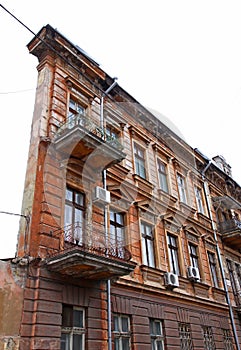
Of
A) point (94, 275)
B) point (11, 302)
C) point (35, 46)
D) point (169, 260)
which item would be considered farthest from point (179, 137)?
point (11, 302)

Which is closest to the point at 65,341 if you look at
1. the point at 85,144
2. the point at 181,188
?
the point at 85,144

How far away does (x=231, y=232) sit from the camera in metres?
12.9

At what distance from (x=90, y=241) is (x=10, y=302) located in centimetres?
211

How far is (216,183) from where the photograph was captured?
1519 centimetres

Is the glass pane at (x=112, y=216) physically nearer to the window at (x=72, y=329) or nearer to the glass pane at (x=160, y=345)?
the window at (x=72, y=329)

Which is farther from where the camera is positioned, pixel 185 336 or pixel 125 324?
pixel 185 336

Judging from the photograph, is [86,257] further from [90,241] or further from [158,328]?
[158,328]

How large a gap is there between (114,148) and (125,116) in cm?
315

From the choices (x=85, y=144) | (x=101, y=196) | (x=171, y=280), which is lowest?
(x=171, y=280)

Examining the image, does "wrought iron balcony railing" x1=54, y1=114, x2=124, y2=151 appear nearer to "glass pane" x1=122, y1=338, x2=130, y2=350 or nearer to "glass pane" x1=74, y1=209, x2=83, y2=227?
"glass pane" x1=74, y1=209, x2=83, y2=227

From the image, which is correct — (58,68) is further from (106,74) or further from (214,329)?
(214,329)

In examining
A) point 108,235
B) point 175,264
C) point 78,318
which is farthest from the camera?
point 175,264

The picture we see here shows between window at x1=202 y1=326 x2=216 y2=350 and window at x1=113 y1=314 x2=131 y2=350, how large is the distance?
3368mm

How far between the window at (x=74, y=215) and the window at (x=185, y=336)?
13.2ft
